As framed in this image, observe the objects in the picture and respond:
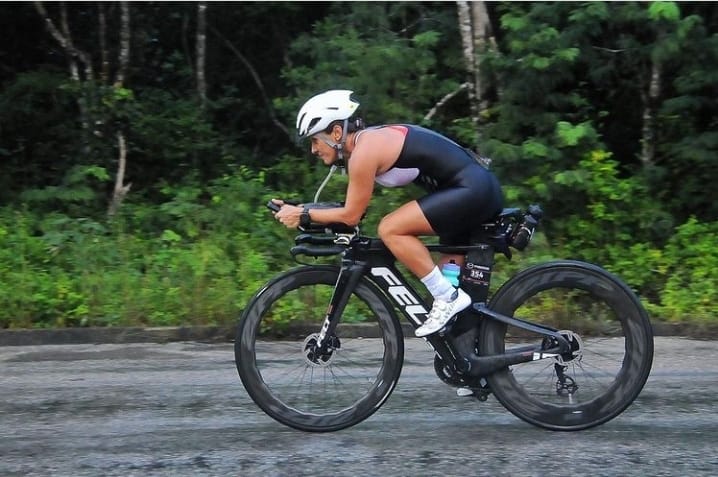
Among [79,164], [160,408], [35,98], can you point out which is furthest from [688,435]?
[35,98]

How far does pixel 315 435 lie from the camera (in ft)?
15.9

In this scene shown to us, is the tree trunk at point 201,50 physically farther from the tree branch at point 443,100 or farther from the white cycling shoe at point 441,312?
the white cycling shoe at point 441,312

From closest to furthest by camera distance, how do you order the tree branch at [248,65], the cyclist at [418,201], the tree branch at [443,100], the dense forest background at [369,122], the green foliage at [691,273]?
the cyclist at [418,201] < the green foliage at [691,273] < the dense forest background at [369,122] < the tree branch at [443,100] < the tree branch at [248,65]

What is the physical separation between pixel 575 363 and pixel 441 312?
794 mm

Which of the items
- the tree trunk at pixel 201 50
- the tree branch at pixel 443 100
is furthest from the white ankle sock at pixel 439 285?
the tree trunk at pixel 201 50

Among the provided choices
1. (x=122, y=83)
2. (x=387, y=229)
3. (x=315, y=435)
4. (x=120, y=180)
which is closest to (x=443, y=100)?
(x=120, y=180)

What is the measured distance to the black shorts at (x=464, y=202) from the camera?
4.66m

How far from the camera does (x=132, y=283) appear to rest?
8.48 metres

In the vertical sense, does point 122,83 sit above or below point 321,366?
above

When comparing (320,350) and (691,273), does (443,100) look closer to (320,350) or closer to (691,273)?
(691,273)

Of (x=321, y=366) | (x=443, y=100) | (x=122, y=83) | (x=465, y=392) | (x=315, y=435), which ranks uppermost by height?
(x=122, y=83)

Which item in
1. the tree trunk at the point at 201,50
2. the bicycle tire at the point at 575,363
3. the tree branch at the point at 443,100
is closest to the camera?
the bicycle tire at the point at 575,363

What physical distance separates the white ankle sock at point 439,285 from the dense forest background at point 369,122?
11.2ft

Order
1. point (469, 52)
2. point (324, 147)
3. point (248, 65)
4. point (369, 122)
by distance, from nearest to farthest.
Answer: point (324, 147), point (369, 122), point (469, 52), point (248, 65)
